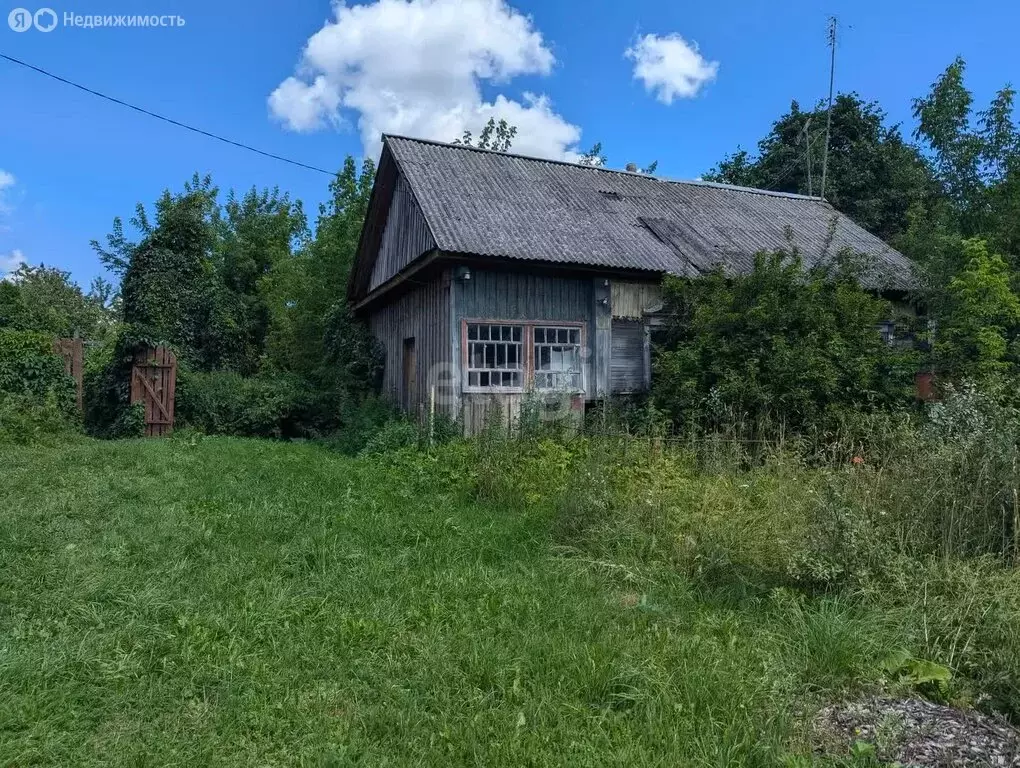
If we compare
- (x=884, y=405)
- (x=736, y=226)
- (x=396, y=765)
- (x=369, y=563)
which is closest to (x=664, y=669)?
(x=396, y=765)

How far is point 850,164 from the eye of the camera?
2323 centimetres

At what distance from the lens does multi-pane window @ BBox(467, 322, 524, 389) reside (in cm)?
1023

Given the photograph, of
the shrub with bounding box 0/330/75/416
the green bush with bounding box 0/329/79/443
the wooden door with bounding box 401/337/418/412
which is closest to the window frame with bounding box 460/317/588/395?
the wooden door with bounding box 401/337/418/412

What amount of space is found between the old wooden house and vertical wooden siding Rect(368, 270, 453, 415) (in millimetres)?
36

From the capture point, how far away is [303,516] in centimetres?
596

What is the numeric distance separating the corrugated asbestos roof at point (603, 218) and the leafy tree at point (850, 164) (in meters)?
7.95

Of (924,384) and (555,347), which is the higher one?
(555,347)

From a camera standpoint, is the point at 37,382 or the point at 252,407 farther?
the point at 252,407

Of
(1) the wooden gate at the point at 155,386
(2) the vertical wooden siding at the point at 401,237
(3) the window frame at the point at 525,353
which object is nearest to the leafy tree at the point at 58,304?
(1) the wooden gate at the point at 155,386

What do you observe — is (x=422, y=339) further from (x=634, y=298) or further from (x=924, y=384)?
(x=924, y=384)

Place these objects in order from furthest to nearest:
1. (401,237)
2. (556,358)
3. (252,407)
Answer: (252,407) → (401,237) → (556,358)

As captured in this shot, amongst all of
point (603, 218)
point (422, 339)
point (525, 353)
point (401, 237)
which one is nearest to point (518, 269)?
point (525, 353)

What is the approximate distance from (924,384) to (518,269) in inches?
253

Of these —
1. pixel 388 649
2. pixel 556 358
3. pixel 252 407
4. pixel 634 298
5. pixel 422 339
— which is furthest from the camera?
pixel 252 407
